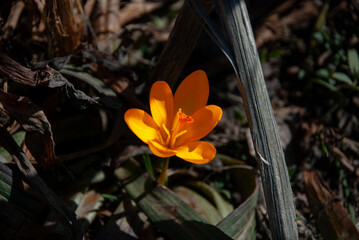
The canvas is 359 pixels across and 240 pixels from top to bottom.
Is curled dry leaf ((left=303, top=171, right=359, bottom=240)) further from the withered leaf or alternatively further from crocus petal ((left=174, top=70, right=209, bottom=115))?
the withered leaf

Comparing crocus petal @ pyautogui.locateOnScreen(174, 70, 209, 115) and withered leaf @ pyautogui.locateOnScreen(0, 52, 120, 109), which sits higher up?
withered leaf @ pyautogui.locateOnScreen(0, 52, 120, 109)

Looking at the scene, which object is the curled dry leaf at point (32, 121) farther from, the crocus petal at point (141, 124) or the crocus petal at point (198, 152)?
the crocus petal at point (198, 152)

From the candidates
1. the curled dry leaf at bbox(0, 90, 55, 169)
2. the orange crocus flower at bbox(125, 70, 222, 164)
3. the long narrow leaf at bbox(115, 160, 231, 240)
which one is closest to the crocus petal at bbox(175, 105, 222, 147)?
the orange crocus flower at bbox(125, 70, 222, 164)

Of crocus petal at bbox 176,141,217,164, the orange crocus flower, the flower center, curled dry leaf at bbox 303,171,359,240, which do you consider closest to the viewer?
crocus petal at bbox 176,141,217,164

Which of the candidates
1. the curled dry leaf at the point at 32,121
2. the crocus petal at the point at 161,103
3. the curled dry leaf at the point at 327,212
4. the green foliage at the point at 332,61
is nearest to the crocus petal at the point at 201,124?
the crocus petal at the point at 161,103

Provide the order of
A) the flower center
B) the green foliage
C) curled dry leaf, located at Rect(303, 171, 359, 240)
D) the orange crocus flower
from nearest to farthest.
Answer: the orange crocus flower → the flower center → curled dry leaf, located at Rect(303, 171, 359, 240) → the green foliage

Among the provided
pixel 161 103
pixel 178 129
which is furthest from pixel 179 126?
pixel 161 103

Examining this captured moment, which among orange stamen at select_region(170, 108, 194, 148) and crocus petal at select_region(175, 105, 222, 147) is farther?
orange stamen at select_region(170, 108, 194, 148)
